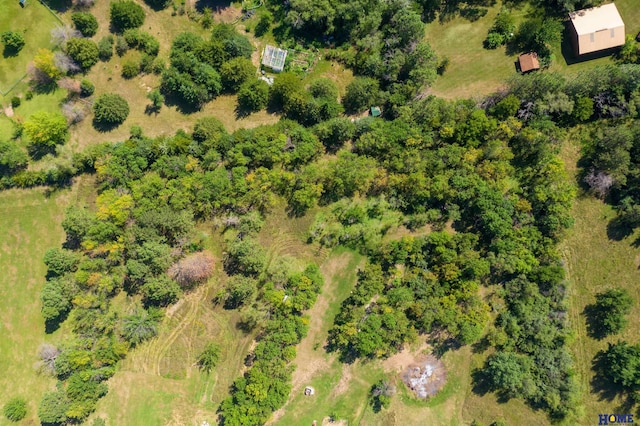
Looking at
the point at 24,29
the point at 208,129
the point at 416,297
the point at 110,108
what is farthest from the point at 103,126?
the point at 416,297

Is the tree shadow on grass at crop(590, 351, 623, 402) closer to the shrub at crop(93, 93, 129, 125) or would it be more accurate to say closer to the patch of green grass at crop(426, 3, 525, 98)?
the patch of green grass at crop(426, 3, 525, 98)

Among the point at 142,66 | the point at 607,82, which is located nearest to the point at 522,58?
the point at 607,82

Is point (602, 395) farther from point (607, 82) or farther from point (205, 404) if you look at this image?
point (205, 404)

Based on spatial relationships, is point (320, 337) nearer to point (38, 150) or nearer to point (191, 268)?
point (191, 268)

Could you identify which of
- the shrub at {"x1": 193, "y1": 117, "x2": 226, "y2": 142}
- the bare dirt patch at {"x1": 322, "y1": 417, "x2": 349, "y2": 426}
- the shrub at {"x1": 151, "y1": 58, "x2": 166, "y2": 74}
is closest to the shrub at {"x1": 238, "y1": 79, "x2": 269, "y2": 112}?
the shrub at {"x1": 193, "y1": 117, "x2": 226, "y2": 142}

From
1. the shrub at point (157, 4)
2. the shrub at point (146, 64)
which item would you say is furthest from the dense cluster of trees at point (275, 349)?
the shrub at point (157, 4)

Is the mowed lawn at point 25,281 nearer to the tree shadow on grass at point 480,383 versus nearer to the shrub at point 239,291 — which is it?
the shrub at point 239,291
